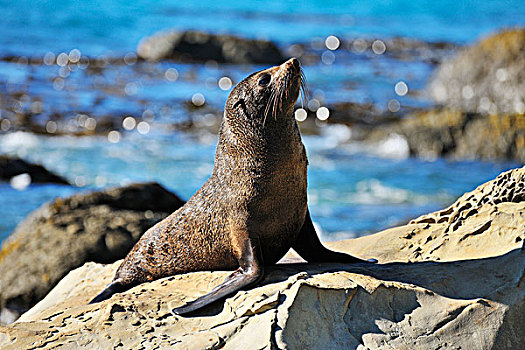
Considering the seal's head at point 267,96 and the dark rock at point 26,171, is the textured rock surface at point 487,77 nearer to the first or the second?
the dark rock at point 26,171

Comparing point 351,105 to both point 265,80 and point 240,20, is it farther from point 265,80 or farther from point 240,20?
point 240,20

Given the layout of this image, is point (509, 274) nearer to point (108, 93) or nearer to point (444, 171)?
point (444, 171)

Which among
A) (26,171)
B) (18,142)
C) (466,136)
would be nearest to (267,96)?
(26,171)

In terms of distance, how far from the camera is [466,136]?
13328 mm

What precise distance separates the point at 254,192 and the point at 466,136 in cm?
923

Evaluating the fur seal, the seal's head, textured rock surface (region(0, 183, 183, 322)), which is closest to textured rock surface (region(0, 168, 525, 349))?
the fur seal

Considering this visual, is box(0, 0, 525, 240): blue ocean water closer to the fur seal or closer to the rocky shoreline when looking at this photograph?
the rocky shoreline

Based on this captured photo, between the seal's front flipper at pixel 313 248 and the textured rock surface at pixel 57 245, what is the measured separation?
264 cm

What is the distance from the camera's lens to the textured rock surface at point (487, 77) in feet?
55.9

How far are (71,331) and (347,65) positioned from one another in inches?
782

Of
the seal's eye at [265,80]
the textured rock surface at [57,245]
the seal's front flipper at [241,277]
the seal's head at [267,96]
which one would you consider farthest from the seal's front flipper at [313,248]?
the textured rock surface at [57,245]

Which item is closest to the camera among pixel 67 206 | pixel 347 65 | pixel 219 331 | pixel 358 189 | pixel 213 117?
pixel 219 331

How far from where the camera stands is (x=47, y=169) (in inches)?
502

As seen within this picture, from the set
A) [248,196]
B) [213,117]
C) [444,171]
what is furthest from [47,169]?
[248,196]
